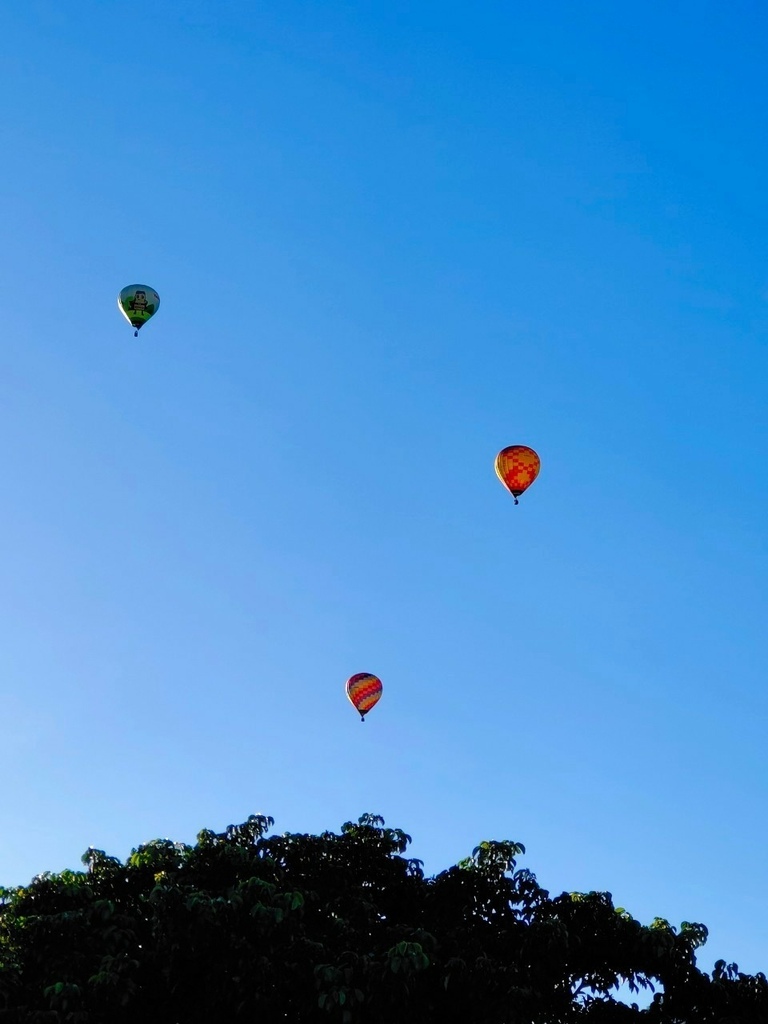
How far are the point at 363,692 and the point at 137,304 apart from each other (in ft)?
47.7

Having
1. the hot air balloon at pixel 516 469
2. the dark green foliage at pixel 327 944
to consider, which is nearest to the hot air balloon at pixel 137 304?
the hot air balloon at pixel 516 469

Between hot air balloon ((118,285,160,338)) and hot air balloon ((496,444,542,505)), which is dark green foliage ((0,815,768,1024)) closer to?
hot air balloon ((496,444,542,505))

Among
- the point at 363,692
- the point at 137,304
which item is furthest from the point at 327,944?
the point at 137,304

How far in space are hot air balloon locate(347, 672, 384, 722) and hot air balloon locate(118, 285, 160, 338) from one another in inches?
523

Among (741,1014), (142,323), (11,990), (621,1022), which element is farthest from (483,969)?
(142,323)

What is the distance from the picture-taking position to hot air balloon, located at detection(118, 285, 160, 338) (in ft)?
137

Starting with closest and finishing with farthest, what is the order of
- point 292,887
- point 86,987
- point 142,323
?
point 86,987
point 292,887
point 142,323

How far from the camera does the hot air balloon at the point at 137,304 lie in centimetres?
4166

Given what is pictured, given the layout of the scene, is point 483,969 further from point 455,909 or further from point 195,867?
point 195,867

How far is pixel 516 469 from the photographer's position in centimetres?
3866

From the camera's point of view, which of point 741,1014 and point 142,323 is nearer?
point 741,1014

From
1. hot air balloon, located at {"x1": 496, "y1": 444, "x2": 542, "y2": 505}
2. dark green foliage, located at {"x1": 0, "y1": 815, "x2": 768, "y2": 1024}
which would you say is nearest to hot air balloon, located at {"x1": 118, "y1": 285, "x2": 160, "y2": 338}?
hot air balloon, located at {"x1": 496, "y1": 444, "x2": 542, "y2": 505}

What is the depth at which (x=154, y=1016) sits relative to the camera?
21.4 m

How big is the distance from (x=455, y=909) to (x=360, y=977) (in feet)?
11.6
